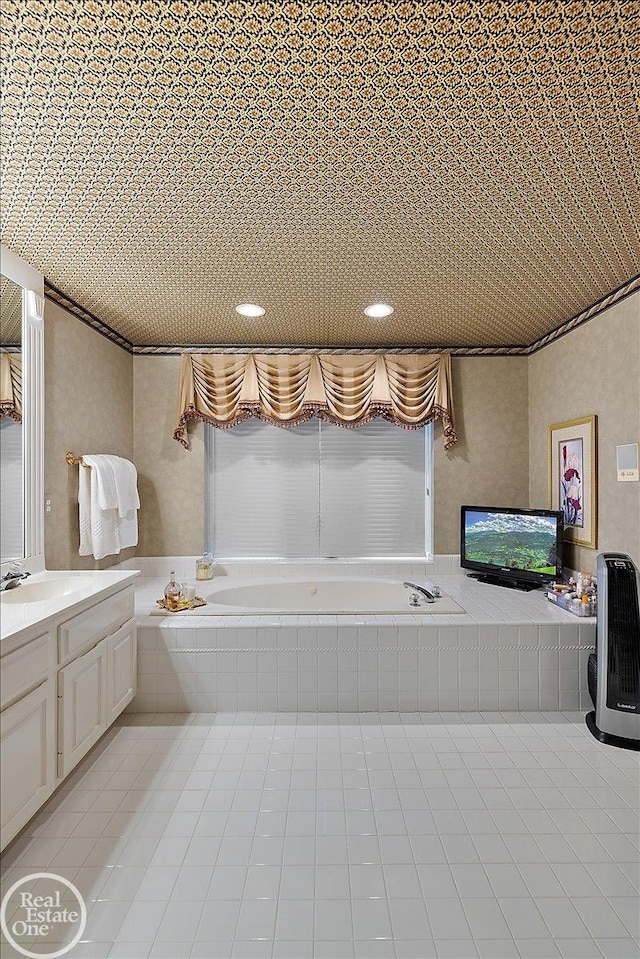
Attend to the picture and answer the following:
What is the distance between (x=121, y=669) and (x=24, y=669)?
813 millimetres

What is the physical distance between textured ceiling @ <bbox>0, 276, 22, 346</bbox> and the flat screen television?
3036 millimetres

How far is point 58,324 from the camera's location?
2873 mm

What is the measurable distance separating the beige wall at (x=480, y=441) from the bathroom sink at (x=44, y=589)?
2580mm

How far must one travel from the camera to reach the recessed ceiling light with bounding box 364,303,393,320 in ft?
10.1

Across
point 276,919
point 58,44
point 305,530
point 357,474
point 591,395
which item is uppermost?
point 58,44

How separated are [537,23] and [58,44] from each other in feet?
3.88

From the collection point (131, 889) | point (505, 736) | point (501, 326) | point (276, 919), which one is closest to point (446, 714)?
point (505, 736)

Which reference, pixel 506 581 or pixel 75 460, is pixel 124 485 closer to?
Result: pixel 75 460

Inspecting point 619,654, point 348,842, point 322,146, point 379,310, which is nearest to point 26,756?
point 348,842

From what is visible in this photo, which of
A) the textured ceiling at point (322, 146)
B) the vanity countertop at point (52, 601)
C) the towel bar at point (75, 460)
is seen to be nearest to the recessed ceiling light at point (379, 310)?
the textured ceiling at point (322, 146)

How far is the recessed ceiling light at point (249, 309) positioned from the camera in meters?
3.08

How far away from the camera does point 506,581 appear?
11.8 ft

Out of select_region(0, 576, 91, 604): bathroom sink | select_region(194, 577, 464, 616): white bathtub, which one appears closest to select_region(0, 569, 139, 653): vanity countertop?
select_region(0, 576, 91, 604): bathroom sink

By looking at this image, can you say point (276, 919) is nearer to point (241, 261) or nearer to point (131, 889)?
point (131, 889)
